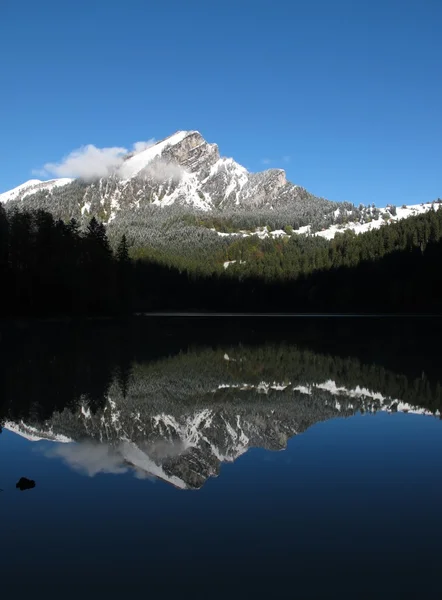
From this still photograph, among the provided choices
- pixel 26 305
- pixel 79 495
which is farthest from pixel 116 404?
pixel 26 305

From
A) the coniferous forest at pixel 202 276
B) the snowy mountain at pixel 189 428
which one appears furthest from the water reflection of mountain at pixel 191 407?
the coniferous forest at pixel 202 276

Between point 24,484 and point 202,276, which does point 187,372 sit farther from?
point 202,276

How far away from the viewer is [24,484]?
35.1 feet

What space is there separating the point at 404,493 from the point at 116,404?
35.8 ft

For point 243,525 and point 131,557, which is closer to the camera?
point 131,557

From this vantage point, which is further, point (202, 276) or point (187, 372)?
point (202, 276)

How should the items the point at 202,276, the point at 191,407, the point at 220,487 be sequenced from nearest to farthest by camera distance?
1. the point at 220,487
2. the point at 191,407
3. the point at 202,276

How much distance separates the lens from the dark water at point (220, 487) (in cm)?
741

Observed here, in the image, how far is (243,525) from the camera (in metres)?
9.09

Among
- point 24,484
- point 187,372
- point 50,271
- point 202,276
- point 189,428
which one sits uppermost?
point 202,276

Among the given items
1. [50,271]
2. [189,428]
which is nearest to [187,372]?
[189,428]

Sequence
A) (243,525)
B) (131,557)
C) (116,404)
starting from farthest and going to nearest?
(116,404) < (243,525) < (131,557)

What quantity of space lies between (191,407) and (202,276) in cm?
17376

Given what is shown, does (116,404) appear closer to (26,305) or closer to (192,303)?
(26,305)
